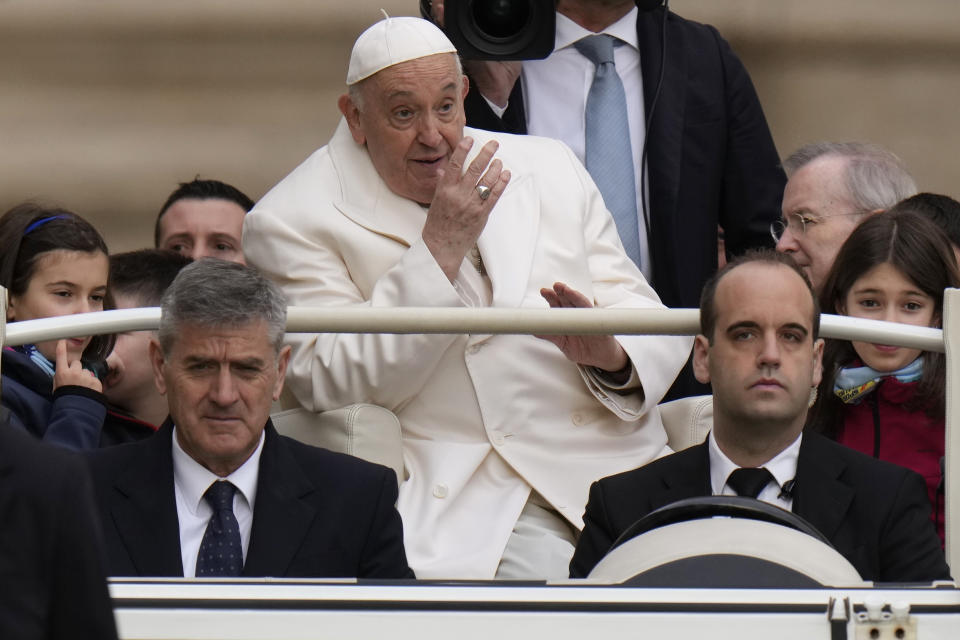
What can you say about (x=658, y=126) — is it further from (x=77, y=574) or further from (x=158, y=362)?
(x=77, y=574)

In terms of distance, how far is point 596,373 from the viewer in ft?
10.5

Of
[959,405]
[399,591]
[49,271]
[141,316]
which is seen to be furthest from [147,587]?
[49,271]

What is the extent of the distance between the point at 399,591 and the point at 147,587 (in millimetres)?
280

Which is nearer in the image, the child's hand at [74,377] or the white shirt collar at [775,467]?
the white shirt collar at [775,467]

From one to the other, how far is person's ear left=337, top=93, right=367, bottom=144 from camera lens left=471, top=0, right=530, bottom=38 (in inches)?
10.6

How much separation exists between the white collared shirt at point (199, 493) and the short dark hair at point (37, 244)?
62 cm

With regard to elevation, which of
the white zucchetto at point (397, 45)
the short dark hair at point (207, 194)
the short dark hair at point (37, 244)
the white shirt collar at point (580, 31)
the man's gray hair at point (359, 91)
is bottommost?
the short dark hair at point (37, 244)

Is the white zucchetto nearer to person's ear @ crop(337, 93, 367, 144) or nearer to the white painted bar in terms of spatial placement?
person's ear @ crop(337, 93, 367, 144)

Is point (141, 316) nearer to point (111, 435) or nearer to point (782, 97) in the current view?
point (111, 435)

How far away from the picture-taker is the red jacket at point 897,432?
10.0ft

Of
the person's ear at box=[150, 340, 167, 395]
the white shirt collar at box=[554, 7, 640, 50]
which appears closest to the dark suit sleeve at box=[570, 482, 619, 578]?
the person's ear at box=[150, 340, 167, 395]

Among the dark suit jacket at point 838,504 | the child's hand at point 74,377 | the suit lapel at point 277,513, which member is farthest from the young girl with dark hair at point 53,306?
the dark suit jacket at point 838,504

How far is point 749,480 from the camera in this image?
9.09 feet

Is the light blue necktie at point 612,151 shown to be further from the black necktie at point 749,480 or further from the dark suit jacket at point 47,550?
the dark suit jacket at point 47,550
